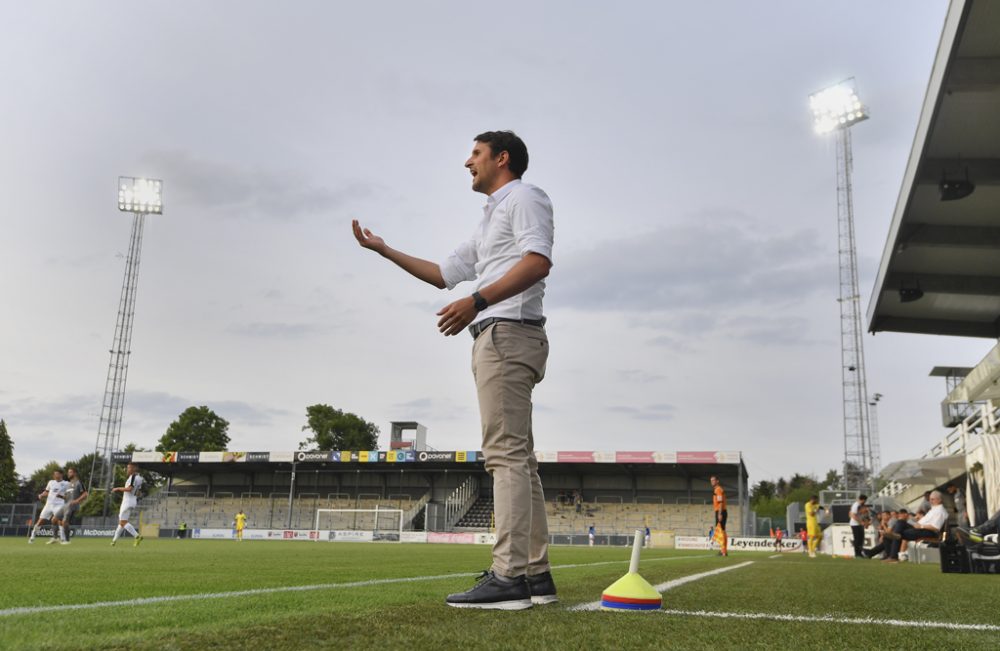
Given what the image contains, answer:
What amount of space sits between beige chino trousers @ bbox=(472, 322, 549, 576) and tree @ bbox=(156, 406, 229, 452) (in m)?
65.3

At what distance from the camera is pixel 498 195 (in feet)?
10.6

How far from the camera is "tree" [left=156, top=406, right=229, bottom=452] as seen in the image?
6297 cm

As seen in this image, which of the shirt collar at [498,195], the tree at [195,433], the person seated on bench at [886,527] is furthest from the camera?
the tree at [195,433]

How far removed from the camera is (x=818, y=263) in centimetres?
4375

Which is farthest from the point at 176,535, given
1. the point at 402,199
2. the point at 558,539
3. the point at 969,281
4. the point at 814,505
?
the point at 969,281

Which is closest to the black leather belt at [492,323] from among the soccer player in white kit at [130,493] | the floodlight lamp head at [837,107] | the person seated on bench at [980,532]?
the person seated on bench at [980,532]

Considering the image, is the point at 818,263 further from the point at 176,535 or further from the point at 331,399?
the point at 331,399

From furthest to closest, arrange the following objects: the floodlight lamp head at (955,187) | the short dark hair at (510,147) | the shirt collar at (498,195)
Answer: the floodlight lamp head at (955,187) < the short dark hair at (510,147) < the shirt collar at (498,195)

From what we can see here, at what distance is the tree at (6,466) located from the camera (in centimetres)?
5716

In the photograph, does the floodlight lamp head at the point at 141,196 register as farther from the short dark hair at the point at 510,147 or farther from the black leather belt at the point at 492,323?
the black leather belt at the point at 492,323

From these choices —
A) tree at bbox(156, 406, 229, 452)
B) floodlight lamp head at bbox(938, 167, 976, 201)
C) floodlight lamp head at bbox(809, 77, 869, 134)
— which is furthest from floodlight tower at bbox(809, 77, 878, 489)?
tree at bbox(156, 406, 229, 452)

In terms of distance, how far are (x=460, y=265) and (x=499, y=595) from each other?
1591 millimetres

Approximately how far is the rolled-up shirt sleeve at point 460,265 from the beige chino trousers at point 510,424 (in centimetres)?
62

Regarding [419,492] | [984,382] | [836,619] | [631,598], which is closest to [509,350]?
[631,598]
